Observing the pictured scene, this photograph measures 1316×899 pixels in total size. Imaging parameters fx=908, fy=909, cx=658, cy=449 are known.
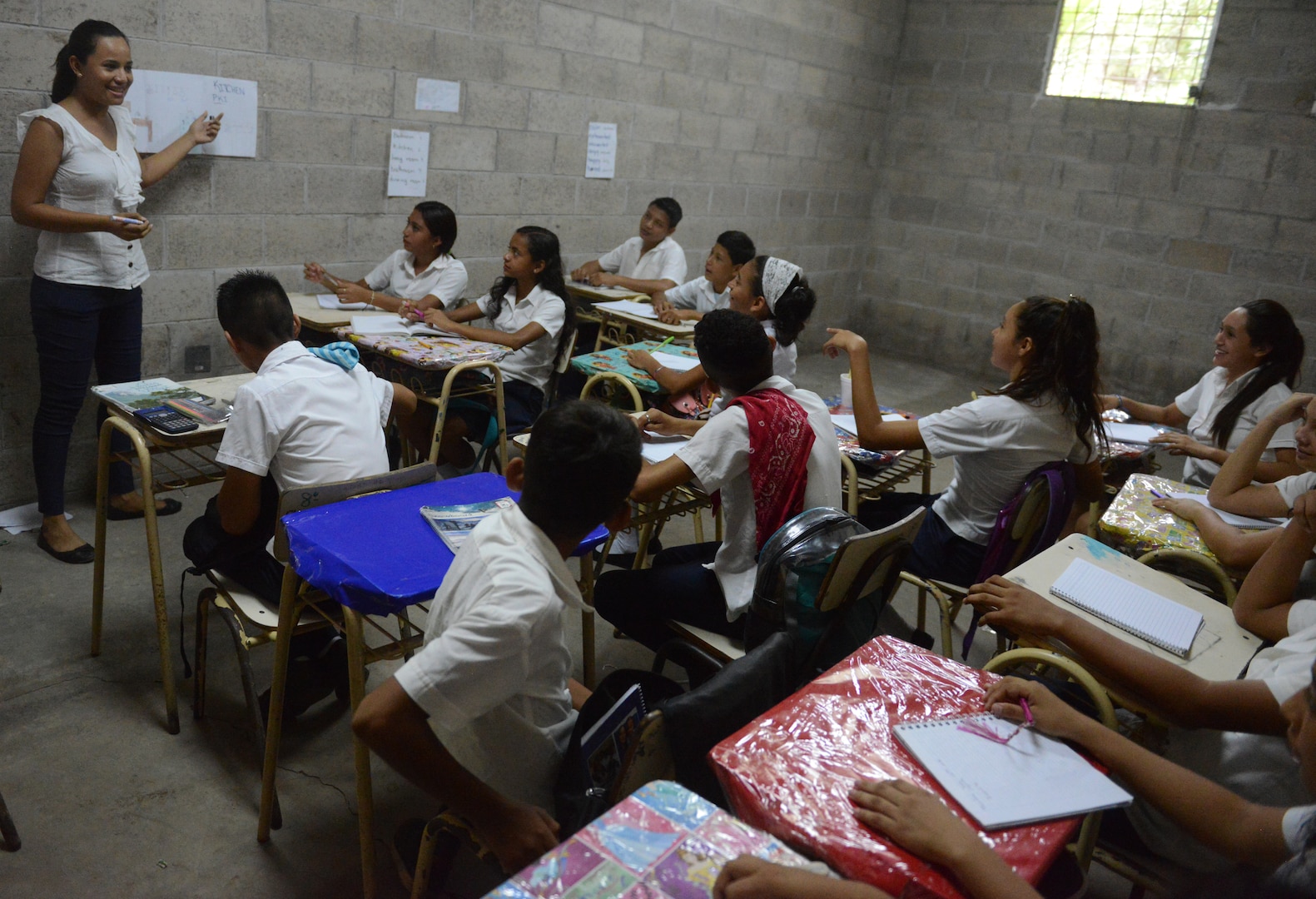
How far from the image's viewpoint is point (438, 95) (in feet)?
13.3

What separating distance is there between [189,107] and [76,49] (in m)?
0.55

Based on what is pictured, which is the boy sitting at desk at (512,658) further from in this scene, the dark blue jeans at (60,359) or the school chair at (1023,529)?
the dark blue jeans at (60,359)

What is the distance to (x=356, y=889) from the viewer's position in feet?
5.85

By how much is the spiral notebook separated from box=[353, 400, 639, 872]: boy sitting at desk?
A: 0.94 m

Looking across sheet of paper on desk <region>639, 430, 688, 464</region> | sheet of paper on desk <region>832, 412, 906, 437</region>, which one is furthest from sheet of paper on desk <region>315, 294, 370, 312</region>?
sheet of paper on desk <region>832, 412, 906, 437</region>

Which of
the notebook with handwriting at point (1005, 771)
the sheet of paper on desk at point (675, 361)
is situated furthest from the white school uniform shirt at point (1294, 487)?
the sheet of paper on desk at point (675, 361)

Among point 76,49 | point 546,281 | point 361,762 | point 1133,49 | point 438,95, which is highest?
point 1133,49

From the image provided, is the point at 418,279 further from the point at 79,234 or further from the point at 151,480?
the point at 151,480

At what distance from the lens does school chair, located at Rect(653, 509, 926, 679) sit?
5.32ft

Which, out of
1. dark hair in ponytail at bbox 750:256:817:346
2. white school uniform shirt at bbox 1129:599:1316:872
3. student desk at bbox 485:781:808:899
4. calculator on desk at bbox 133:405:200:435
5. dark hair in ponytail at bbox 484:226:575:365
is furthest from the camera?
dark hair in ponytail at bbox 484:226:575:365

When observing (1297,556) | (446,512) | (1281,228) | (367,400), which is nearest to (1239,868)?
(1297,556)

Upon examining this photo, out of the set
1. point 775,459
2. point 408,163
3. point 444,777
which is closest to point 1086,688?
point 775,459

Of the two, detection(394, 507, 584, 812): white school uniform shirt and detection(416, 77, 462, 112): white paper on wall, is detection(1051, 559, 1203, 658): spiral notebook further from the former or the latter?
detection(416, 77, 462, 112): white paper on wall

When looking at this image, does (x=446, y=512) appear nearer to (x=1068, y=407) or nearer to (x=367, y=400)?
(x=367, y=400)
